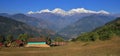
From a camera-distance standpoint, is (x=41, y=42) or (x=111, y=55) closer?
(x=111, y=55)

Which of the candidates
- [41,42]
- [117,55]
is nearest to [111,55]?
[117,55]

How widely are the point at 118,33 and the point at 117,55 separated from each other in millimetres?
65150

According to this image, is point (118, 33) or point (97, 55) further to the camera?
point (118, 33)

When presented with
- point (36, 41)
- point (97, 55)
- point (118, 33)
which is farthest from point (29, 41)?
point (97, 55)

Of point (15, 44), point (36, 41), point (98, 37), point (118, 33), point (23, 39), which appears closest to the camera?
point (118, 33)

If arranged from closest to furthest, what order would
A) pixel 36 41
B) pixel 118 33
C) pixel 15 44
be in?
1. pixel 118 33
2. pixel 15 44
3. pixel 36 41

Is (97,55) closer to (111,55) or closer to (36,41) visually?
(111,55)

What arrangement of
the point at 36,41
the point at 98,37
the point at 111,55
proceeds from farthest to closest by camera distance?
the point at 36,41, the point at 98,37, the point at 111,55

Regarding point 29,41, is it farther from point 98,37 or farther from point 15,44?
point 98,37

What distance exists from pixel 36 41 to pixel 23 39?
73.7ft

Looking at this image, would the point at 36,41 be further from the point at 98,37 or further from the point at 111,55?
the point at 111,55

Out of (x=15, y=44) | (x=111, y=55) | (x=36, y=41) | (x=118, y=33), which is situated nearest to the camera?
(x=111, y=55)

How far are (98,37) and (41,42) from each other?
198 feet

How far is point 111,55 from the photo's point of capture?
4834cm
